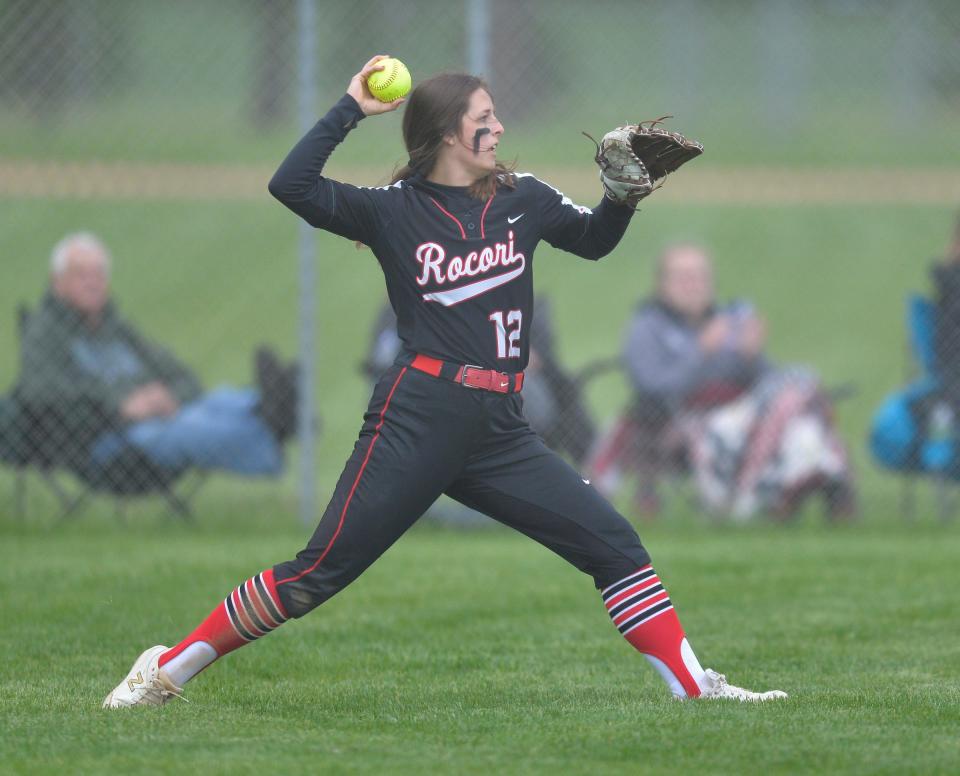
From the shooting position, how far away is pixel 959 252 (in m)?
8.84

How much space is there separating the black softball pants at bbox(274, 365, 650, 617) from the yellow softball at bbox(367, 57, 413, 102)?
2.60 feet

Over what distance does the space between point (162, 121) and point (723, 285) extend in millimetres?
7553

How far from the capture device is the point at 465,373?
4.49 m

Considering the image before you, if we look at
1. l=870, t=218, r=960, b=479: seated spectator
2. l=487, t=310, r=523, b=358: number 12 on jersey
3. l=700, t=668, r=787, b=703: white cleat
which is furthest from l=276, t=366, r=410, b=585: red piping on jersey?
l=870, t=218, r=960, b=479: seated spectator

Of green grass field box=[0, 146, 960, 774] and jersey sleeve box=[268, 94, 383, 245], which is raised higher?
jersey sleeve box=[268, 94, 383, 245]

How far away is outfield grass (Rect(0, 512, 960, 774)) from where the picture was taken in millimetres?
4055

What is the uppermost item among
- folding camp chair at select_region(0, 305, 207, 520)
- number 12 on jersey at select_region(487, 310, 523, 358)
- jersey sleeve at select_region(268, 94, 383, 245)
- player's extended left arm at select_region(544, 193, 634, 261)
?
jersey sleeve at select_region(268, 94, 383, 245)

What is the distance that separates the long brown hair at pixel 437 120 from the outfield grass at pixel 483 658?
62.0 inches

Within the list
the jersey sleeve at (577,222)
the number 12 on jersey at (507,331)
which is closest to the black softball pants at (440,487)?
the number 12 on jersey at (507,331)

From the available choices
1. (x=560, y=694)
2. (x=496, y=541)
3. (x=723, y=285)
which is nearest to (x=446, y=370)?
(x=560, y=694)

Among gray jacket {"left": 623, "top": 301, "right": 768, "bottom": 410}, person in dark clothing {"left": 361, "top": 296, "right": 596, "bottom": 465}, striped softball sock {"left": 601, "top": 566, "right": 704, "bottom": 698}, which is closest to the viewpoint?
striped softball sock {"left": 601, "top": 566, "right": 704, "bottom": 698}

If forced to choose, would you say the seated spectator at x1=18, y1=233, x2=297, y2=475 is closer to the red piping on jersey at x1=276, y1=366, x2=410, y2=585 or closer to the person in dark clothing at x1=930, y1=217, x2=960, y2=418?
the person in dark clothing at x1=930, y1=217, x2=960, y2=418

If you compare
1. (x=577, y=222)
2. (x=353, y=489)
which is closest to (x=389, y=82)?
→ (x=577, y=222)

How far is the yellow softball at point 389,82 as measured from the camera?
457cm
